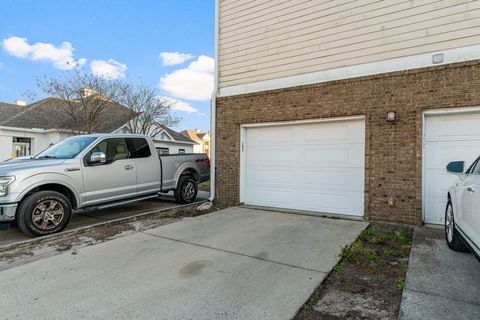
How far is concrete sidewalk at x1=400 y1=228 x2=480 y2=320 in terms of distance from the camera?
9.23 feet

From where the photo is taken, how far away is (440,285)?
333 centimetres

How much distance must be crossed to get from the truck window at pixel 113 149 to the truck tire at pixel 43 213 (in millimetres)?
1284

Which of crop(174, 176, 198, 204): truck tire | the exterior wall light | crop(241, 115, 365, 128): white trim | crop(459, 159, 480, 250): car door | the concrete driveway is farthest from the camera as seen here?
crop(174, 176, 198, 204): truck tire

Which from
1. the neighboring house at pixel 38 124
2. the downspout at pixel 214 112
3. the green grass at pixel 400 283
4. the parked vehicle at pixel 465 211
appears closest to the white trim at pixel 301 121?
the downspout at pixel 214 112

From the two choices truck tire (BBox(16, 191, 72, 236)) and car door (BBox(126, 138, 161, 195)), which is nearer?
truck tire (BBox(16, 191, 72, 236))

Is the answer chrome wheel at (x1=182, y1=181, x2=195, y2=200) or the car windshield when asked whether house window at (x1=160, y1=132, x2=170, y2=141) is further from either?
the car windshield

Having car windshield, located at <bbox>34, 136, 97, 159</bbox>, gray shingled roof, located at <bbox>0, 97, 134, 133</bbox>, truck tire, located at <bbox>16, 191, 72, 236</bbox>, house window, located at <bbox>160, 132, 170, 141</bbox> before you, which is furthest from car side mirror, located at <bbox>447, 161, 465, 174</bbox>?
house window, located at <bbox>160, 132, 170, 141</bbox>

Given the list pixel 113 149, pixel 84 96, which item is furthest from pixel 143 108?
pixel 113 149

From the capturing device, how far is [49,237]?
5.34 meters

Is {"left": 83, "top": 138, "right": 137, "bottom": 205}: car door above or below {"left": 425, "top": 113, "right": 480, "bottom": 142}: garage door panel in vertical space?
below

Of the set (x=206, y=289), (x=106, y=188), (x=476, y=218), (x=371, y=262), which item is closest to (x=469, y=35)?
(x=476, y=218)

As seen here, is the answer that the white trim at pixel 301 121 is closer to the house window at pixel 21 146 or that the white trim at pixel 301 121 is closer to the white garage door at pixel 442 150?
the white garage door at pixel 442 150

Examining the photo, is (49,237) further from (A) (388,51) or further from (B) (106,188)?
(A) (388,51)

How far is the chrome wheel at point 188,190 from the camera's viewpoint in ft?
27.8
